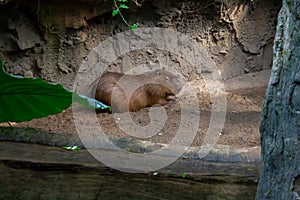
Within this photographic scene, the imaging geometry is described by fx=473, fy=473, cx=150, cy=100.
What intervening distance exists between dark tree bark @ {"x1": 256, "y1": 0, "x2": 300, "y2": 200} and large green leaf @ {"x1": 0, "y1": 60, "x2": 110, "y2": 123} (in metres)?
0.50

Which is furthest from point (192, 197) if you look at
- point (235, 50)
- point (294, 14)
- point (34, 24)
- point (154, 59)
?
point (235, 50)

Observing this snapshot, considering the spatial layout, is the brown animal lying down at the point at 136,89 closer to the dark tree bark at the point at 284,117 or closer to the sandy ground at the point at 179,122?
the sandy ground at the point at 179,122

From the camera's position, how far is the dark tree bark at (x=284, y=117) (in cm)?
115

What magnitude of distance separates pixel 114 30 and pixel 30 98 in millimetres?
3481

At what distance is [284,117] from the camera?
120 cm

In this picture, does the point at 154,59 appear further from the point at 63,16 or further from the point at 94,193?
the point at 94,193

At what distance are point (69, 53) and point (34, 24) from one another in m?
0.41

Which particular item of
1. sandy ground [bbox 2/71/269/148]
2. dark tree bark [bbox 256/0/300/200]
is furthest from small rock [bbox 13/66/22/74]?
dark tree bark [bbox 256/0/300/200]

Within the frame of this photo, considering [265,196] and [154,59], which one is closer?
[265,196]

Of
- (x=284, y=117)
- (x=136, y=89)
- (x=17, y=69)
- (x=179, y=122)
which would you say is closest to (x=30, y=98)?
(x=284, y=117)

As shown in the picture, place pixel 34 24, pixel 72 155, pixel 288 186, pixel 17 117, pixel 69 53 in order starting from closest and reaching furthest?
pixel 17 117 → pixel 288 186 → pixel 72 155 → pixel 34 24 → pixel 69 53

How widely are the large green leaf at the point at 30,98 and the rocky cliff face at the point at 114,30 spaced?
2776 mm

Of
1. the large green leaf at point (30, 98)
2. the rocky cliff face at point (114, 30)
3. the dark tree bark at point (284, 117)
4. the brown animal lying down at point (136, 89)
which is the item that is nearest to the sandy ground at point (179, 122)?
the brown animal lying down at point (136, 89)

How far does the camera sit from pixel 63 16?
12.9 feet
